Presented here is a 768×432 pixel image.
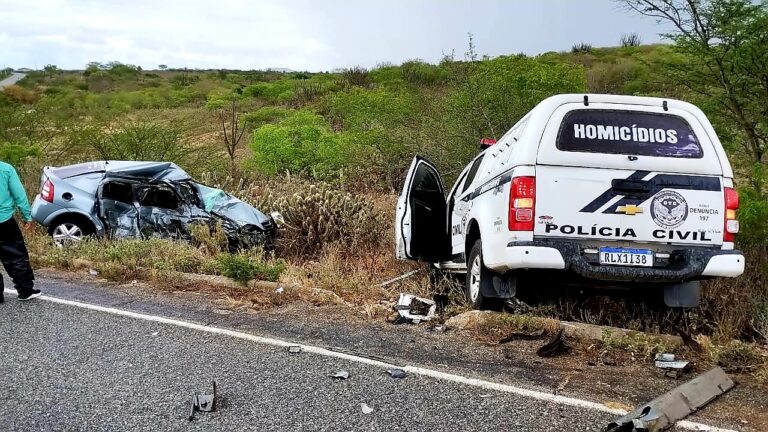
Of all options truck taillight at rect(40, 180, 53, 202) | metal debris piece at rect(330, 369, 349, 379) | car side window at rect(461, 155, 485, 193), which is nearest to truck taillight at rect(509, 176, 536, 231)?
metal debris piece at rect(330, 369, 349, 379)

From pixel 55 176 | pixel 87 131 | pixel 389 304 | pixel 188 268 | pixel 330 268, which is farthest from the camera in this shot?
pixel 87 131

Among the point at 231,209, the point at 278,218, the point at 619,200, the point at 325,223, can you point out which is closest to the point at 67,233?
the point at 231,209

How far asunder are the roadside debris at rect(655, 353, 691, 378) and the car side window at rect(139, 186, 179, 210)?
8.38 m

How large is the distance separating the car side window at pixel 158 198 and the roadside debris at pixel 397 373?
24.2 feet

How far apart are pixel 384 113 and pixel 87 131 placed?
747 centimetres

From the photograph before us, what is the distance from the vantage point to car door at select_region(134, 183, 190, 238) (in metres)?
10.8

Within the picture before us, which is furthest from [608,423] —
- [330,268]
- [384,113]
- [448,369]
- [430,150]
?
[384,113]

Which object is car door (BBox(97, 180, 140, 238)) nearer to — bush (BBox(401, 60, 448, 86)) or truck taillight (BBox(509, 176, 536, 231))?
truck taillight (BBox(509, 176, 536, 231))

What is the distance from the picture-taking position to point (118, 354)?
16.8ft

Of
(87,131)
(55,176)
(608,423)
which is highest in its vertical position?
(87,131)

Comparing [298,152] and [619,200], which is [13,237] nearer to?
[619,200]

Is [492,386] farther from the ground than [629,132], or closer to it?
closer to it

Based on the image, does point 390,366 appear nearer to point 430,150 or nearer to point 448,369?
point 448,369

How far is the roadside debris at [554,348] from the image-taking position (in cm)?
504
